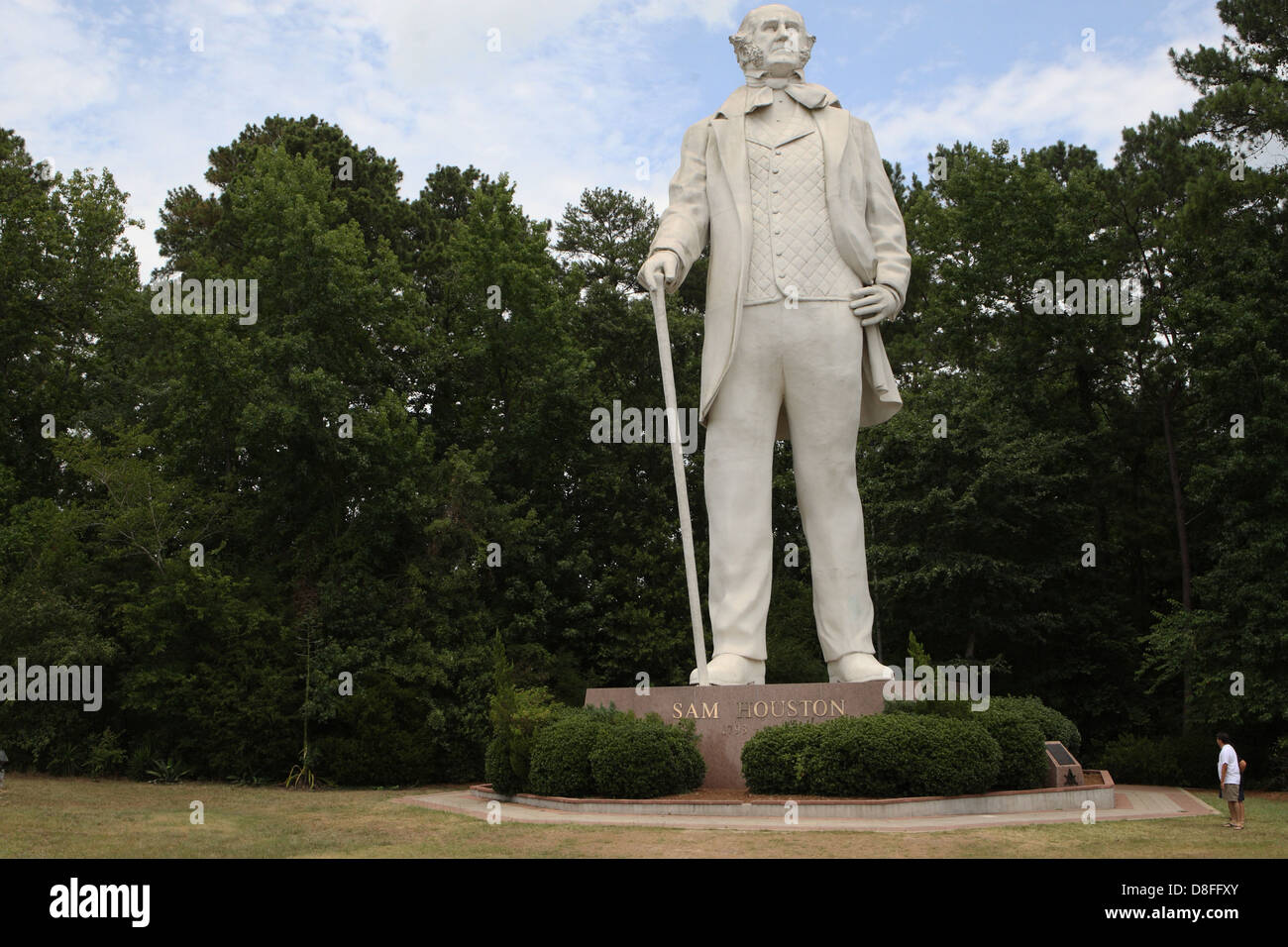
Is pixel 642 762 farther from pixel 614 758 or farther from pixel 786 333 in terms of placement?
pixel 786 333

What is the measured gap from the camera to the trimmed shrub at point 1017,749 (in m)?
11.4

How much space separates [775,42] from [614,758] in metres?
7.38

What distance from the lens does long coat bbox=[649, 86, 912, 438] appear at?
12.8m

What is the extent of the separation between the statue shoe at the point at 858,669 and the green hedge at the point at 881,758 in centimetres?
110

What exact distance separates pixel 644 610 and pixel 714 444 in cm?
996

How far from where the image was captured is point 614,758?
11016 mm

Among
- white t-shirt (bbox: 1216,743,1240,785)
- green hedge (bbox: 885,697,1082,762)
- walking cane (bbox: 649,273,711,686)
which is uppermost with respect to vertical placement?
walking cane (bbox: 649,273,711,686)

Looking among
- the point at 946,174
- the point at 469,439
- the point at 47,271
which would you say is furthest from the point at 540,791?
the point at 946,174

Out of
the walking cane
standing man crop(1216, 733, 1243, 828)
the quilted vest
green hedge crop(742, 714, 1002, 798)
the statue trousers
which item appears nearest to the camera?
green hedge crop(742, 714, 1002, 798)

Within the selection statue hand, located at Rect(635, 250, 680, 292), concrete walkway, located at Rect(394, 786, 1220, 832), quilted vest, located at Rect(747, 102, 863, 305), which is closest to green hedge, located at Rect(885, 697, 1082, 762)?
concrete walkway, located at Rect(394, 786, 1220, 832)

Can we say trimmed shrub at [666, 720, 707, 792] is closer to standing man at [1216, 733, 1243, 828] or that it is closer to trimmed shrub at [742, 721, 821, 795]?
trimmed shrub at [742, 721, 821, 795]

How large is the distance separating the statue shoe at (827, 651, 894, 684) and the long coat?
249cm

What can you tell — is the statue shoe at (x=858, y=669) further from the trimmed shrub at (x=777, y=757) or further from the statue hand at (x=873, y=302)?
the statue hand at (x=873, y=302)

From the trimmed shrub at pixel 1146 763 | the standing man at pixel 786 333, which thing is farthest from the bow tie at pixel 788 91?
the trimmed shrub at pixel 1146 763
